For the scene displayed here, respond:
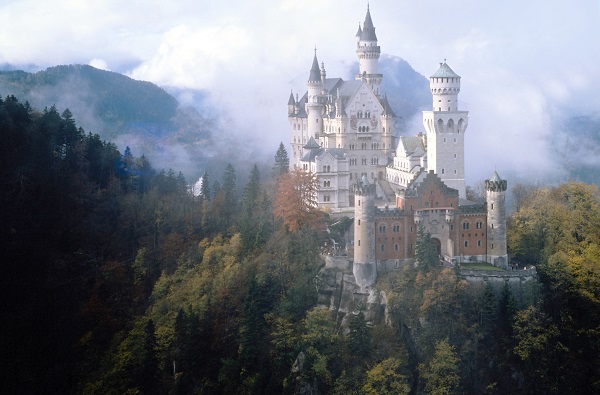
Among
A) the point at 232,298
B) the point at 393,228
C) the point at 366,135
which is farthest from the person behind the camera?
the point at 366,135

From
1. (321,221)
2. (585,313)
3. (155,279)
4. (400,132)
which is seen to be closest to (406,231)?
(321,221)

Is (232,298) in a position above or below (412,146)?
below

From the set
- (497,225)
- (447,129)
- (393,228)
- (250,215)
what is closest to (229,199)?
(250,215)

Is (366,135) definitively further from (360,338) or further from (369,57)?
(360,338)

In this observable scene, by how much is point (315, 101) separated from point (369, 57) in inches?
250

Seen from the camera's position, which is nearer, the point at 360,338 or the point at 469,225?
the point at 360,338

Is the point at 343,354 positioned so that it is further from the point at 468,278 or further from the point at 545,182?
the point at 545,182

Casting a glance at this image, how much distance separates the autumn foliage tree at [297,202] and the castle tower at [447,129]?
9723mm

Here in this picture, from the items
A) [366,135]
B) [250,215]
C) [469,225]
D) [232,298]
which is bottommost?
[232,298]

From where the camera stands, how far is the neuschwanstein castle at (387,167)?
56.5 meters

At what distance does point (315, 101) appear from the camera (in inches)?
3061

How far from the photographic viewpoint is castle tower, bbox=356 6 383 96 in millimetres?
76938

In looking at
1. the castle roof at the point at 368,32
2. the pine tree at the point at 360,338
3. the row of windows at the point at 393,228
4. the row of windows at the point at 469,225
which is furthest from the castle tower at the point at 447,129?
the pine tree at the point at 360,338

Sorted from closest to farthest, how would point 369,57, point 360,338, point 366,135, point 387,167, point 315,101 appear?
point 360,338 < point 387,167 < point 366,135 < point 369,57 < point 315,101
